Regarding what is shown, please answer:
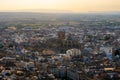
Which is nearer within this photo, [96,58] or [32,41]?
[96,58]

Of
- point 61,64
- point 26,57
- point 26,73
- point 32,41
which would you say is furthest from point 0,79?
point 32,41

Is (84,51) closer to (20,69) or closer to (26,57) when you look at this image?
(26,57)

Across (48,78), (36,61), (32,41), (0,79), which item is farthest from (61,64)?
(32,41)

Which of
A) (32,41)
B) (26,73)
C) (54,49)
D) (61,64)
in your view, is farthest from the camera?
(32,41)

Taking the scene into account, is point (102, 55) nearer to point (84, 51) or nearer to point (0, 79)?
point (84, 51)

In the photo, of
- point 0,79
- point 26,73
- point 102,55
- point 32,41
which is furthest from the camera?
point 32,41

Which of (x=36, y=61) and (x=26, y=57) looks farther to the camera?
(x=26, y=57)

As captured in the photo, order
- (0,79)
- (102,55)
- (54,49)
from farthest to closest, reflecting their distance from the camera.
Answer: (54,49)
(102,55)
(0,79)

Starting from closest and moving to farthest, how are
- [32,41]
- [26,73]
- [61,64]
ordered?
[26,73] → [61,64] → [32,41]
